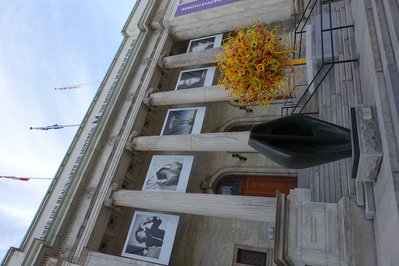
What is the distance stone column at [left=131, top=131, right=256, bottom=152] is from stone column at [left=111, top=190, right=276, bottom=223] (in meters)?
1.98

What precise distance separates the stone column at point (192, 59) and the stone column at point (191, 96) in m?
1.92

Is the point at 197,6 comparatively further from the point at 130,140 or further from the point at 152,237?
the point at 152,237

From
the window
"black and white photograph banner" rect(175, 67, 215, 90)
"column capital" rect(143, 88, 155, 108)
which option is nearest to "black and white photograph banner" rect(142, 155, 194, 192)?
the window

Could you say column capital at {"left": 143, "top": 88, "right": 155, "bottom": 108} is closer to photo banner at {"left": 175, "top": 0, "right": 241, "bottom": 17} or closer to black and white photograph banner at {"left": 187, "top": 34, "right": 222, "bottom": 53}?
black and white photograph banner at {"left": 187, "top": 34, "right": 222, "bottom": 53}

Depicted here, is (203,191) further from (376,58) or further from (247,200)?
(376,58)

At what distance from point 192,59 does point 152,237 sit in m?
8.87

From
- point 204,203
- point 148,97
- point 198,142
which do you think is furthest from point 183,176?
point 148,97

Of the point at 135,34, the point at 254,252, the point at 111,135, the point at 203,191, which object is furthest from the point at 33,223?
the point at 135,34

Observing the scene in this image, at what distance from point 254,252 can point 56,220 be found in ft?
27.0

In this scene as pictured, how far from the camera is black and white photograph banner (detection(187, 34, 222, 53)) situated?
15632 millimetres

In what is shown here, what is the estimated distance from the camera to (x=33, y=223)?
13.3 meters

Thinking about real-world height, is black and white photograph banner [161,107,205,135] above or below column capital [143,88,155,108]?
below

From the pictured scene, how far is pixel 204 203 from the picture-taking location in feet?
33.3

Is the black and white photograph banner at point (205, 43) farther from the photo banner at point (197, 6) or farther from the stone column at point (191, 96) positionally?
the stone column at point (191, 96)
